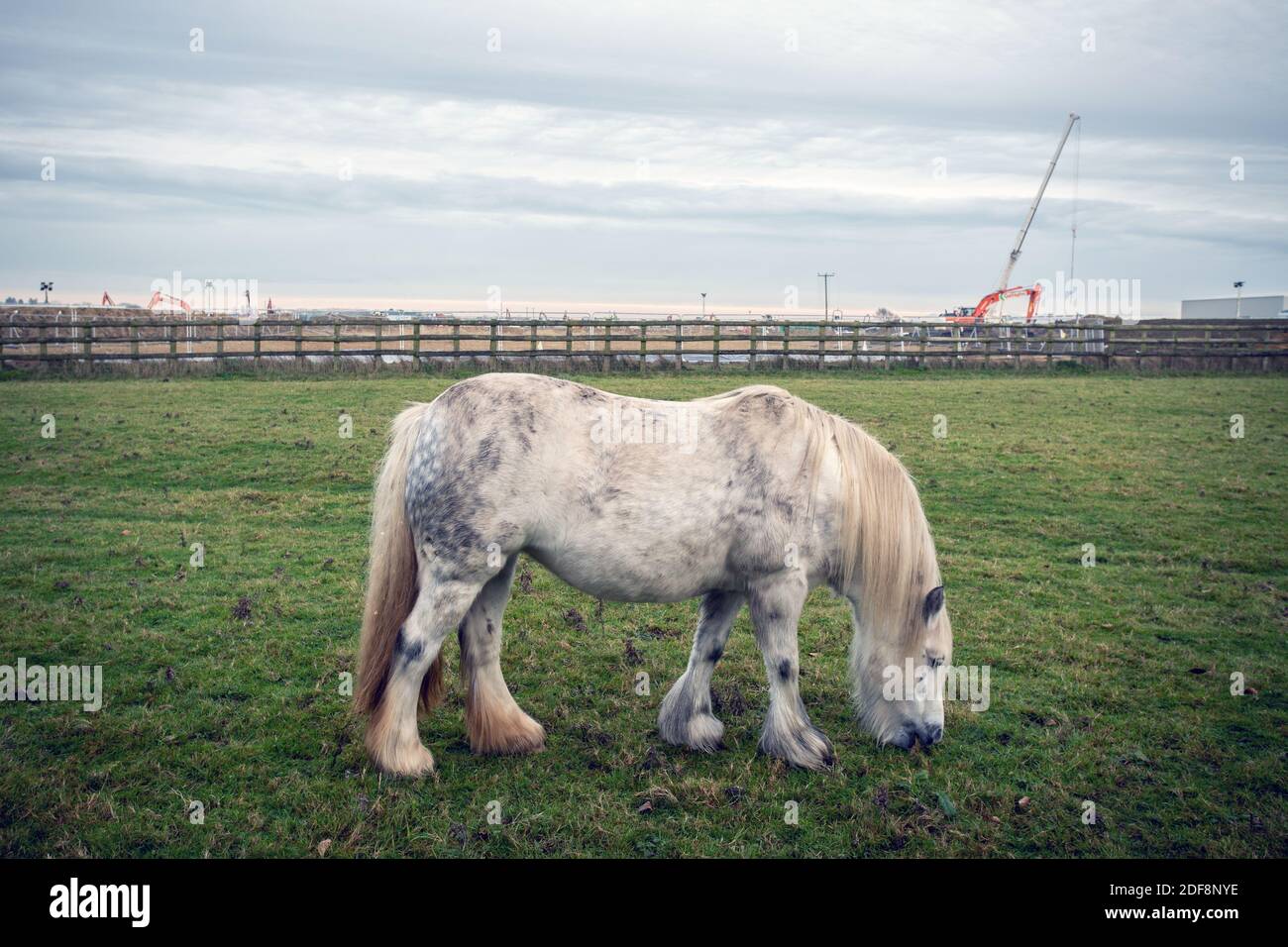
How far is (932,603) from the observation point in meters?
4.79

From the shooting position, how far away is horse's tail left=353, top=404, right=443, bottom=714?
459 centimetres

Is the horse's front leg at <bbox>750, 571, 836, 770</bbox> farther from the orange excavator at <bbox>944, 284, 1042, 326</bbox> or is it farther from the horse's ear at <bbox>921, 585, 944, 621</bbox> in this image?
the orange excavator at <bbox>944, 284, 1042, 326</bbox>

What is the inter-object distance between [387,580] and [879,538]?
8.51ft

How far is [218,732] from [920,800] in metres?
3.66

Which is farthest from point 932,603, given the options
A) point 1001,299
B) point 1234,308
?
point 1234,308

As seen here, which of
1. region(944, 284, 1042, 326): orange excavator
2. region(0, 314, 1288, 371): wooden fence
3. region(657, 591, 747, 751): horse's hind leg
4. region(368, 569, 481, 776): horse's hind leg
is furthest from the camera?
region(944, 284, 1042, 326): orange excavator

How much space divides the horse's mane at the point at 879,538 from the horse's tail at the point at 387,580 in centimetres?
213

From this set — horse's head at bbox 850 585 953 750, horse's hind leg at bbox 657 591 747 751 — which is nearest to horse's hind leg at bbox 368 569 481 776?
horse's hind leg at bbox 657 591 747 751

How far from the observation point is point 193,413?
1541 centimetres

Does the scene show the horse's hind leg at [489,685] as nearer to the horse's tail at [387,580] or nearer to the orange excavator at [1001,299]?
the horse's tail at [387,580]

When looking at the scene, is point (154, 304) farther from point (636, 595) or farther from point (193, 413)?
point (636, 595)

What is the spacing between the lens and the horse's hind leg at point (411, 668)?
4.41 metres
